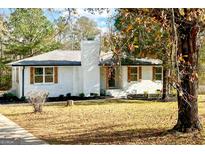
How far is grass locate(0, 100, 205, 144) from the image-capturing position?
973 cm

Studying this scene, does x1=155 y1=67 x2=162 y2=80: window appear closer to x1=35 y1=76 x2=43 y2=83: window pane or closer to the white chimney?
the white chimney

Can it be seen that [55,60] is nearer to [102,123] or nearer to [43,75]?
[43,75]

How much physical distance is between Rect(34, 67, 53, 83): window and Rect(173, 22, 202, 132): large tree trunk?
38.3ft

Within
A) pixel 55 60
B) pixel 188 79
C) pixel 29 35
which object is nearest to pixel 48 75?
pixel 55 60

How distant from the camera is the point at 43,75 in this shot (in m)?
21.0

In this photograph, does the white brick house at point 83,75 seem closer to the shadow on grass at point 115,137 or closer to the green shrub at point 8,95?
the green shrub at point 8,95

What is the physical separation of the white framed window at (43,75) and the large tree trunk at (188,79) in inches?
460

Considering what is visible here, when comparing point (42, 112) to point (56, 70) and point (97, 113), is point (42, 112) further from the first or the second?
point (56, 70)

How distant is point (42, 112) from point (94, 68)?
21.1 ft

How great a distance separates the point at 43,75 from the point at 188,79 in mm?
12032

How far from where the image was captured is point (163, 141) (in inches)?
370

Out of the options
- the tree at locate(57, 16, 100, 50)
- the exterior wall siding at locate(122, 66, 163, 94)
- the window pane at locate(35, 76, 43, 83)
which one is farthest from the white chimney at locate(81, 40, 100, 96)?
the tree at locate(57, 16, 100, 50)

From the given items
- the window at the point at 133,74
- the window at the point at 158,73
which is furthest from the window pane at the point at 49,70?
the window at the point at 158,73
